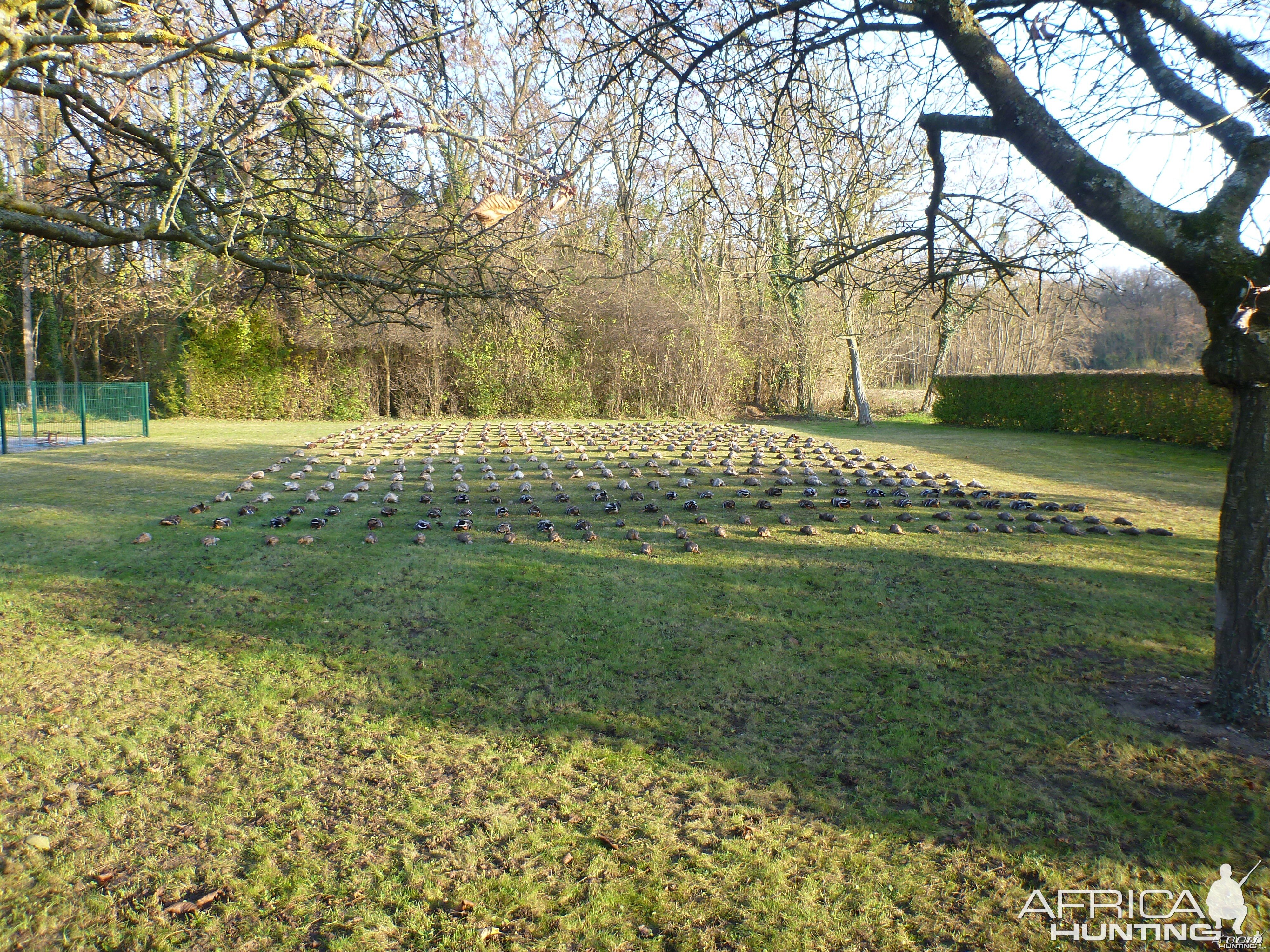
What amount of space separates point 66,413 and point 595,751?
17814 millimetres

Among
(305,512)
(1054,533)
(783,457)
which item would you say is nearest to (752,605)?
(1054,533)

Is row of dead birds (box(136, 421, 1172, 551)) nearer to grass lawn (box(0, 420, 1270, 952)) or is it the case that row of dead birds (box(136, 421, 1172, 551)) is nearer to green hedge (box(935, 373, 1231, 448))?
grass lawn (box(0, 420, 1270, 952))

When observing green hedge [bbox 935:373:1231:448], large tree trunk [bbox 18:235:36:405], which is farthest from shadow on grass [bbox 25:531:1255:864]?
large tree trunk [bbox 18:235:36:405]

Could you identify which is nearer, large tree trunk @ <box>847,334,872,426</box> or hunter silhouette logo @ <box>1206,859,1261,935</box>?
hunter silhouette logo @ <box>1206,859,1261,935</box>

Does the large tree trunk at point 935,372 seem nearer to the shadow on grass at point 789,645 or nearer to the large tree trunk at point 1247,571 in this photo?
the shadow on grass at point 789,645

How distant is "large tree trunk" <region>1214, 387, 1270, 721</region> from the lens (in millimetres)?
3361

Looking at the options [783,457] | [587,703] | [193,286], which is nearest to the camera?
[587,703]

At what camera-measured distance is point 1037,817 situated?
289 cm

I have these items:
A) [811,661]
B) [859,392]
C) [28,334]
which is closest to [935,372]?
[859,392]

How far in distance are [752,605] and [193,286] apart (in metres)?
18.1

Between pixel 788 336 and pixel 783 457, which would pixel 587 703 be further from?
pixel 788 336

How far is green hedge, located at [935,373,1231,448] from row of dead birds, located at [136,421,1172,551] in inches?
304

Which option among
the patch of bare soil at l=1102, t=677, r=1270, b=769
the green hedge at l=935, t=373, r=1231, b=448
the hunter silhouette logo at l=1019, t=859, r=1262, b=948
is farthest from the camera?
the green hedge at l=935, t=373, r=1231, b=448

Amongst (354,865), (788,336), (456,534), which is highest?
(788,336)
